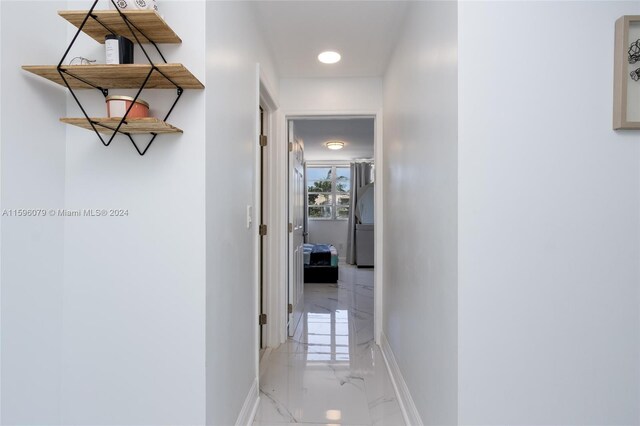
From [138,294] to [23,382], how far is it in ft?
1.59

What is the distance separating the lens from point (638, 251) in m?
1.30

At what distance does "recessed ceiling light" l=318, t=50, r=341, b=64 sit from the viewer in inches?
105

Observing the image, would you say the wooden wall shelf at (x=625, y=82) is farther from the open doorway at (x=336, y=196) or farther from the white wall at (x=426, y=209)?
the open doorway at (x=336, y=196)

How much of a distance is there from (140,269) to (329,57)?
209 cm

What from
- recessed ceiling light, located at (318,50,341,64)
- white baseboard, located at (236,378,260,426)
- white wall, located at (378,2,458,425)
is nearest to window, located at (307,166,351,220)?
recessed ceiling light, located at (318,50,341,64)

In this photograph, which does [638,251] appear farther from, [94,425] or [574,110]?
[94,425]

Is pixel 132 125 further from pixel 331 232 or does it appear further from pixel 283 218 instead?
pixel 331 232

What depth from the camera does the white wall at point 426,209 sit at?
1.35 metres

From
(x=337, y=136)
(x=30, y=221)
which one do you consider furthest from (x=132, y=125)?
(x=337, y=136)

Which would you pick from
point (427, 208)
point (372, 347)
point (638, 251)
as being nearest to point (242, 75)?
point (427, 208)

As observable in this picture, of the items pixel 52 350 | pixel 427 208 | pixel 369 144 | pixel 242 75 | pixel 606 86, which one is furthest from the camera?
pixel 369 144

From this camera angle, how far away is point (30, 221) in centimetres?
129

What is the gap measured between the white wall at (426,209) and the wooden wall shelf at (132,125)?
104cm

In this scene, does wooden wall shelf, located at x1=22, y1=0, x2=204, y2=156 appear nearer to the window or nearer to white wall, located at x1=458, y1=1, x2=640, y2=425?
white wall, located at x1=458, y1=1, x2=640, y2=425
